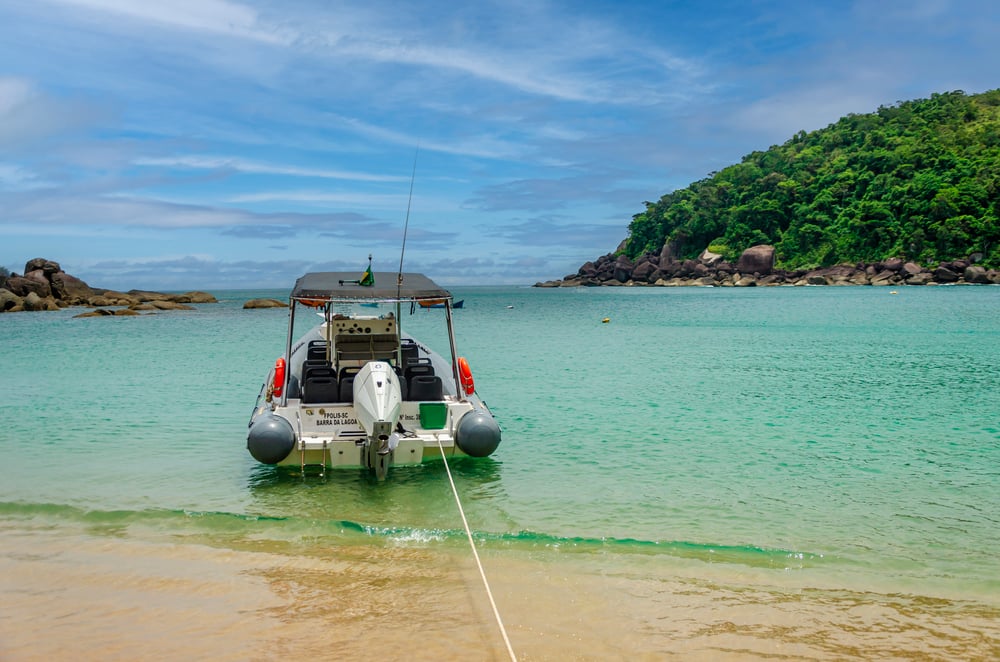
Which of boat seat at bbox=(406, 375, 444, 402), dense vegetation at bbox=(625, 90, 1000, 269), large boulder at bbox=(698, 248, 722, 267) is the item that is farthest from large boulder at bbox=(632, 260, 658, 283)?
boat seat at bbox=(406, 375, 444, 402)

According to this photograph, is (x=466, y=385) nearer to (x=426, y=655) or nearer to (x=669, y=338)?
(x=426, y=655)

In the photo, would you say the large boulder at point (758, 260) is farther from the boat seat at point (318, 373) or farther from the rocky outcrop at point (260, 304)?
the boat seat at point (318, 373)

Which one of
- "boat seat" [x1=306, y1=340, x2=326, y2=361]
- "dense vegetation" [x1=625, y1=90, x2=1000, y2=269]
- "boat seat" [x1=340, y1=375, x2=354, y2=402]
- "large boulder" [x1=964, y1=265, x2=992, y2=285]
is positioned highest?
"dense vegetation" [x1=625, y1=90, x2=1000, y2=269]

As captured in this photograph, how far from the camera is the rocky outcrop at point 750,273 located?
8700cm

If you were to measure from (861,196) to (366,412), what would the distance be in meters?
113

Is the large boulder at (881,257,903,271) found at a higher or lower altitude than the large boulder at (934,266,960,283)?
higher

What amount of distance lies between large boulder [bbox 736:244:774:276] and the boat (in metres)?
106

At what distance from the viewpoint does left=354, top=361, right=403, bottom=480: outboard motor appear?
8.37 metres

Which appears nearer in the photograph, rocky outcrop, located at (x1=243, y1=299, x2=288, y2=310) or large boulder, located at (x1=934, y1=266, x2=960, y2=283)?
rocky outcrop, located at (x1=243, y1=299, x2=288, y2=310)

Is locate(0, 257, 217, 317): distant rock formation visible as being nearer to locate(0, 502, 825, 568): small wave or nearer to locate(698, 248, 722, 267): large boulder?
locate(0, 502, 825, 568): small wave

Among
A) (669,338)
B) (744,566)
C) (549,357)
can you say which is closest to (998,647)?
(744,566)

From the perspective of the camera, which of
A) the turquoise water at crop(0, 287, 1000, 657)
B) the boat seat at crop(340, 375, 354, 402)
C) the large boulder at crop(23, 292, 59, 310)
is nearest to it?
the turquoise water at crop(0, 287, 1000, 657)

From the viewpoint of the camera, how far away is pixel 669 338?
101 feet

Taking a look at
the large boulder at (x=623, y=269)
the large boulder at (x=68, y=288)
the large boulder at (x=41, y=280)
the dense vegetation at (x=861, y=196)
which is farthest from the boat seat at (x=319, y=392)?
the large boulder at (x=623, y=269)
